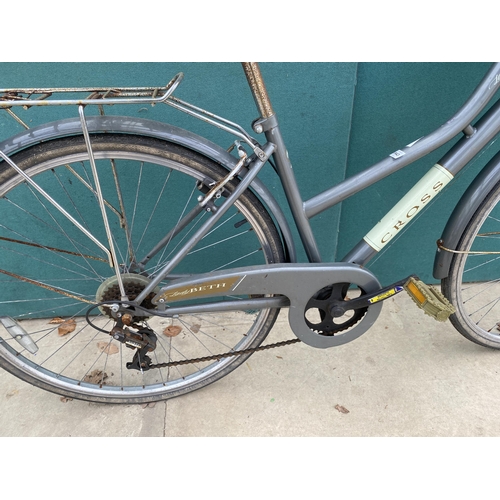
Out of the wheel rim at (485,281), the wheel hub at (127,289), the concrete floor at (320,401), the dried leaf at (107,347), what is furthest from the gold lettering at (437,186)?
the dried leaf at (107,347)

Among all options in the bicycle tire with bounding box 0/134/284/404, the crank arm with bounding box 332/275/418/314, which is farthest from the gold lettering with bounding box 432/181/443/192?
the bicycle tire with bounding box 0/134/284/404

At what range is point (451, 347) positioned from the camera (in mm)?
2002

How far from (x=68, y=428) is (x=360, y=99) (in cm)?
195

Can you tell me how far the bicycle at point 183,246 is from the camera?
1.25 meters

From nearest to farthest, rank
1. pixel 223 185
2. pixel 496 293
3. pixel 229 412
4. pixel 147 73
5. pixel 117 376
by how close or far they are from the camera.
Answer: pixel 223 185
pixel 147 73
pixel 229 412
pixel 117 376
pixel 496 293

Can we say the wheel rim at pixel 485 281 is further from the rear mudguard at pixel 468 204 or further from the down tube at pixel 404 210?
the down tube at pixel 404 210

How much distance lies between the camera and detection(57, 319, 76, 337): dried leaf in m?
2.13

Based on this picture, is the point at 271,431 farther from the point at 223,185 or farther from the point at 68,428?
the point at 223,185

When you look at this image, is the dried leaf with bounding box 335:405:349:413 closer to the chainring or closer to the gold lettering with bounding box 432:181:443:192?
the chainring

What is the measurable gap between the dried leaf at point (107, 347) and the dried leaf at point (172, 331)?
0.86 feet

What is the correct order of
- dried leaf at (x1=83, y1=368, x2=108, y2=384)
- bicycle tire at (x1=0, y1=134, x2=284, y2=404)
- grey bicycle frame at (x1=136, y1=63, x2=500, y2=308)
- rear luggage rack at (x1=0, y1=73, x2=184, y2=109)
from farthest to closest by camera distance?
dried leaf at (x1=83, y1=368, x2=108, y2=384), bicycle tire at (x1=0, y1=134, x2=284, y2=404), grey bicycle frame at (x1=136, y1=63, x2=500, y2=308), rear luggage rack at (x1=0, y1=73, x2=184, y2=109)

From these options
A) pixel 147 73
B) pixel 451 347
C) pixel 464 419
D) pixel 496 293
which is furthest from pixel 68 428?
pixel 496 293

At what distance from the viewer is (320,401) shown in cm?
178

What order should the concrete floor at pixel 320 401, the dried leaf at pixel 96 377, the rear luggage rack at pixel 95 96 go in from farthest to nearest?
the dried leaf at pixel 96 377 < the concrete floor at pixel 320 401 < the rear luggage rack at pixel 95 96
